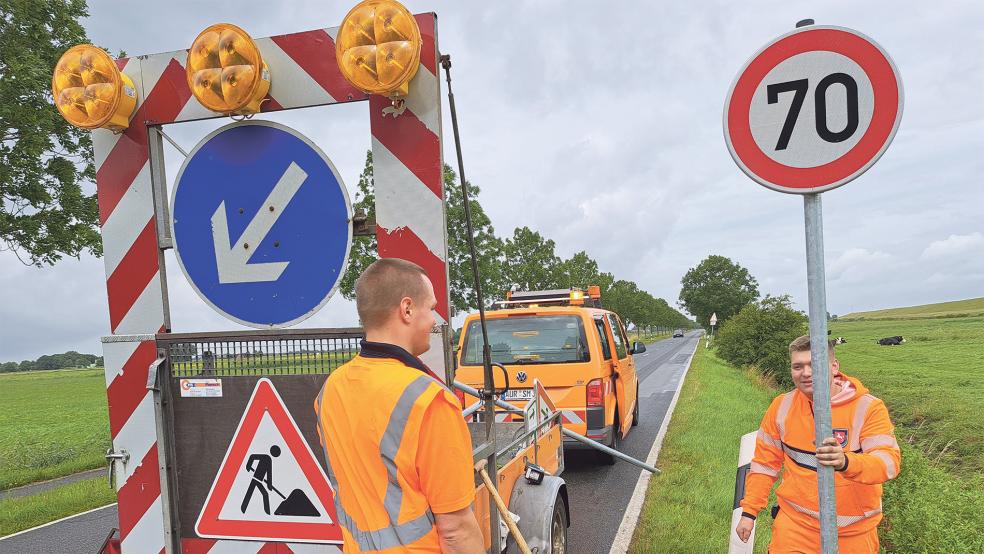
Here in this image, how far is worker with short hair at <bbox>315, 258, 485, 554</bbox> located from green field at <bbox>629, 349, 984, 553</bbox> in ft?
11.8

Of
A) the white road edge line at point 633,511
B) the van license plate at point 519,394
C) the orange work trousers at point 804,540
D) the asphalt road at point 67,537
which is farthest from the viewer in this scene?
the van license plate at point 519,394

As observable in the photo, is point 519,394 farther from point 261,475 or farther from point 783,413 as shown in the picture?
point 261,475

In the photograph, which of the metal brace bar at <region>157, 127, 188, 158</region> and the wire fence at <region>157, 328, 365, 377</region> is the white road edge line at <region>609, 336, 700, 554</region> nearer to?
the wire fence at <region>157, 328, 365, 377</region>

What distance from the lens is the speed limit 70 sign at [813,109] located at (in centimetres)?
212

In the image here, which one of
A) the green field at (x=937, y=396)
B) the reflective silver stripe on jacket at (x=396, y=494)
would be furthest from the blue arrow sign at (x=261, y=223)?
the green field at (x=937, y=396)

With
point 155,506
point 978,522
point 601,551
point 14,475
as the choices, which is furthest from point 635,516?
point 14,475

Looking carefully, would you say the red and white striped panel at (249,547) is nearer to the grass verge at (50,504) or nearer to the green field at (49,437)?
the grass verge at (50,504)

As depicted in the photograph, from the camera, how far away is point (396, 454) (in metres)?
1.64

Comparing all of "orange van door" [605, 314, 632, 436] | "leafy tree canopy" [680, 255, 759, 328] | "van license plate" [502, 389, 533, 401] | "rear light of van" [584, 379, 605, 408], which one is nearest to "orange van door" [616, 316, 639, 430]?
"orange van door" [605, 314, 632, 436]

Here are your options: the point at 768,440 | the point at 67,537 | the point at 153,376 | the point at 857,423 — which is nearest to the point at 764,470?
the point at 768,440

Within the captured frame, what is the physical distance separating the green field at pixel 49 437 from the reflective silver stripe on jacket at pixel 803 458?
10897 mm

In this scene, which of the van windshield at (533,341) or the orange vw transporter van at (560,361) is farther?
the van windshield at (533,341)

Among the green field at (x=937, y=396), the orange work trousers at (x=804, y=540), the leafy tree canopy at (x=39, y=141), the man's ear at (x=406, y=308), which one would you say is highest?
the leafy tree canopy at (x=39, y=141)

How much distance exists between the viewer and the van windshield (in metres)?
7.39
